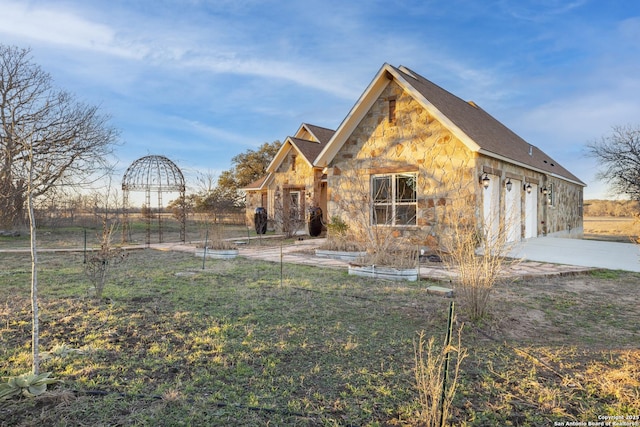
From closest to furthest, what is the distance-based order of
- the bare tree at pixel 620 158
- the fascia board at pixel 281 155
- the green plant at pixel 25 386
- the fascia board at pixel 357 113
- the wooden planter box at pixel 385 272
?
1. the green plant at pixel 25 386
2. the wooden planter box at pixel 385 272
3. the fascia board at pixel 357 113
4. the fascia board at pixel 281 155
5. the bare tree at pixel 620 158

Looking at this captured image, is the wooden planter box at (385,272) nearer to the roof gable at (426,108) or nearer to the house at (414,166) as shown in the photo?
the house at (414,166)

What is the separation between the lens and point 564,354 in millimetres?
3770

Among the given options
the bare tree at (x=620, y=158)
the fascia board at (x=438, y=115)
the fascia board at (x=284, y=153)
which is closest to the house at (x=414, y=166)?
the fascia board at (x=438, y=115)

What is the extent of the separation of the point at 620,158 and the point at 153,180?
2423 centimetres

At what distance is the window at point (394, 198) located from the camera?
38.0ft

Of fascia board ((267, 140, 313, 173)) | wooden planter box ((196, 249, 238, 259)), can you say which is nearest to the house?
wooden planter box ((196, 249, 238, 259))

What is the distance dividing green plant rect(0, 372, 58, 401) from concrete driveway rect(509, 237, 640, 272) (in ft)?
26.6

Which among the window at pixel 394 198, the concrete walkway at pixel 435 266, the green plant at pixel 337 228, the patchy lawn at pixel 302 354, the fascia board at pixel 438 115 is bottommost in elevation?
the patchy lawn at pixel 302 354

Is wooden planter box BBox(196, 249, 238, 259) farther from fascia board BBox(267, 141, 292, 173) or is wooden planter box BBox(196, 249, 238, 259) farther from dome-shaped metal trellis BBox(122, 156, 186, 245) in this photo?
fascia board BBox(267, 141, 292, 173)

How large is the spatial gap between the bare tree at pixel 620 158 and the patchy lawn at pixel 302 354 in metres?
18.6

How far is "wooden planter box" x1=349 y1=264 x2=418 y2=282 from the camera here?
755 cm

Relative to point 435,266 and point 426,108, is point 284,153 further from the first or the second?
point 435,266

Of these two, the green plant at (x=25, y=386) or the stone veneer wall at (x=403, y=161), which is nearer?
the green plant at (x=25, y=386)

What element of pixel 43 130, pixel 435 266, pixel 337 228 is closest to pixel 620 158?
pixel 337 228
